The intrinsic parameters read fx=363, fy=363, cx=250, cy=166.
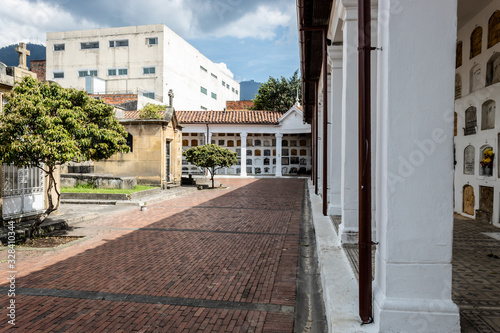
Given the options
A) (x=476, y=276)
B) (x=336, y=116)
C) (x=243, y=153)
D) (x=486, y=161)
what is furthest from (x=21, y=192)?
(x=243, y=153)

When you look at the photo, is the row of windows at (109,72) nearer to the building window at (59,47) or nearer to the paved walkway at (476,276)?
the building window at (59,47)

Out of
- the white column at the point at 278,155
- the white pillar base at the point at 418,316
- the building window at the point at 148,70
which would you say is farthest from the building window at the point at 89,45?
the white pillar base at the point at 418,316

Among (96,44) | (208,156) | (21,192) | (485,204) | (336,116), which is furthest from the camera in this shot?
(96,44)

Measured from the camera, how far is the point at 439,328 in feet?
8.36

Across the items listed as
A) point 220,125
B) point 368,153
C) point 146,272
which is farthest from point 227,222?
point 220,125

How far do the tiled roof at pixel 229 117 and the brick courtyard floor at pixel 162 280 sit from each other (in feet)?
66.9

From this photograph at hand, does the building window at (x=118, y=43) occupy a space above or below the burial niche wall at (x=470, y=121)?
above

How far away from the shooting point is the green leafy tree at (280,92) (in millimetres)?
39219

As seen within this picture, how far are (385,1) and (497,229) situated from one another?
20.7 feet

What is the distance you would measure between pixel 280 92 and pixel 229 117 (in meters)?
12.5

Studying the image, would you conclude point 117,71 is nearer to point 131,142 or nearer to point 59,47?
point 59,47

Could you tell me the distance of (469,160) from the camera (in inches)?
336

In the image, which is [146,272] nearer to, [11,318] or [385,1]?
[11,318]

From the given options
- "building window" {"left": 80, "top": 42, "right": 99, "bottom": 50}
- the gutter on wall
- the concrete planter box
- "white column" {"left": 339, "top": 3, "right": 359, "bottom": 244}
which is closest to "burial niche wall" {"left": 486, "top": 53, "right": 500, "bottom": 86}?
"white column" {"left": 339, "top": 3, "right": 359, "bottom": 244}
